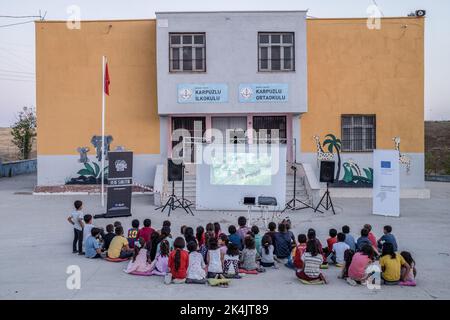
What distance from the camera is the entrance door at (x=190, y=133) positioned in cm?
2150

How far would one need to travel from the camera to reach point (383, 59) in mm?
21219

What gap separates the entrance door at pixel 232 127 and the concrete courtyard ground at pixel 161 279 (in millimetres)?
5314

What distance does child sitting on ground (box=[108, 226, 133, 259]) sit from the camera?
9914mm

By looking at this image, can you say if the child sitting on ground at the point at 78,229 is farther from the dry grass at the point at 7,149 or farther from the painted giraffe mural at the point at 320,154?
the dry grass at the point at 7,149

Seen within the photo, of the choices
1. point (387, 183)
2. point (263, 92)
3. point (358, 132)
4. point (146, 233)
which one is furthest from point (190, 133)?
point (146, 233)

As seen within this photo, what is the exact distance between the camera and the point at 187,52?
67.2 feet

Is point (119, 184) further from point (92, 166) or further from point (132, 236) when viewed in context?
point (92, 166)

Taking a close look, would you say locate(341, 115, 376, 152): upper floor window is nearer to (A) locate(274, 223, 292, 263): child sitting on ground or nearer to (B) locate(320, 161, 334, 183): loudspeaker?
(B) locate(320, 161, 334, 183): loudspeaker

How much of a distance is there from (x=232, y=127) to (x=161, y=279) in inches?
538

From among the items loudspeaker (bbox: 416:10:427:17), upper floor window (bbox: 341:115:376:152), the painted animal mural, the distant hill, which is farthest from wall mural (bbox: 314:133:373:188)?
the distant hill

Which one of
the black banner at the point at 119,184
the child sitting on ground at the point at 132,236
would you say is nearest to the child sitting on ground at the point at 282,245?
the child sitting on ground at the point at 132,236
